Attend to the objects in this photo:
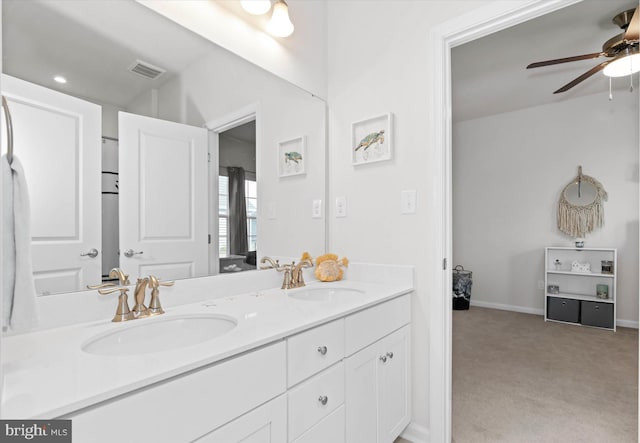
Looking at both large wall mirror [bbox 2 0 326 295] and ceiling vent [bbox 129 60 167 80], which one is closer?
large wall mirror [bbox 2 0 326 295]

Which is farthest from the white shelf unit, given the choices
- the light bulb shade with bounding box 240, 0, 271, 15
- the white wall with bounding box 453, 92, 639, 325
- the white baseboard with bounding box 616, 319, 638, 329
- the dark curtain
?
the light bulb shade with bounding box 240, 0, 271, 15

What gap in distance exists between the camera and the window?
5.18 feet

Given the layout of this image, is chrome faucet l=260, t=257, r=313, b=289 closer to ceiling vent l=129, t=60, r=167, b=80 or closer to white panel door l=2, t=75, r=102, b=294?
white panel door l=2, t=75, r=102, b=294

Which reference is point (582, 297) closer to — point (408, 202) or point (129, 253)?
point (408, 202)

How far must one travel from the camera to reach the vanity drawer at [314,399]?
3.43ft

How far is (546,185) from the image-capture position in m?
4.28

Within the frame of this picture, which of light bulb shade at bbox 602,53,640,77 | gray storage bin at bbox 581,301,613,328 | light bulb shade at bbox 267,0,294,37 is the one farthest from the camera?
gray storage bin at bbox 581,301,613,328

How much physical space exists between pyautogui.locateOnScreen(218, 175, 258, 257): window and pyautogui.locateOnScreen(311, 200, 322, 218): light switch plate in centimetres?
40

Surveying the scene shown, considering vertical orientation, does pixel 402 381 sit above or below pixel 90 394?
below

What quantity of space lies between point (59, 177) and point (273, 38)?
1.24m

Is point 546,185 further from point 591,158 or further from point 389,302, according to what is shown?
point 389,302

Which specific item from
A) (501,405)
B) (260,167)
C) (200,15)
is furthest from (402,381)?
(200,15)

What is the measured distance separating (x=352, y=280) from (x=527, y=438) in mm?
1210

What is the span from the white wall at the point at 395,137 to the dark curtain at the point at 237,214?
61 cm
